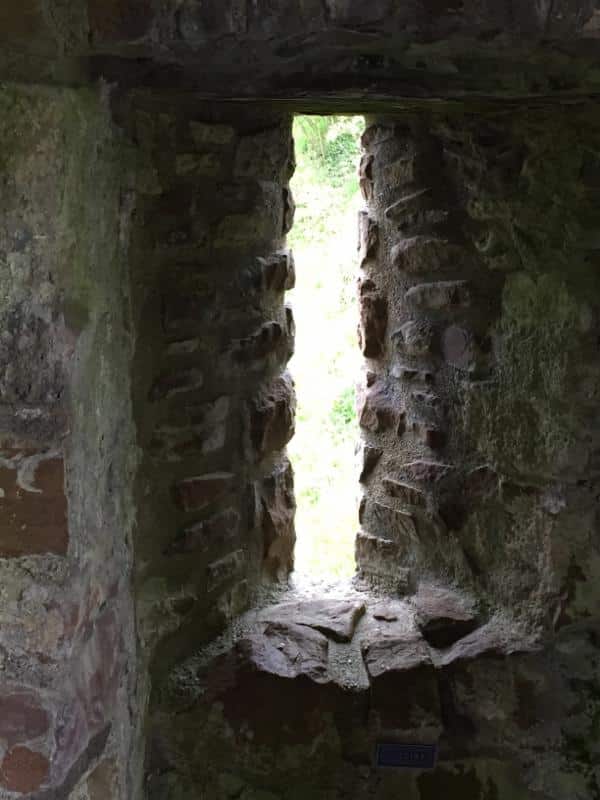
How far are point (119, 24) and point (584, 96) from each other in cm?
60

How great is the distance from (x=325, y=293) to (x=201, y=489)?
189cm

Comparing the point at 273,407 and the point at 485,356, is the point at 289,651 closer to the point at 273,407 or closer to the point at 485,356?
the point at 273,407

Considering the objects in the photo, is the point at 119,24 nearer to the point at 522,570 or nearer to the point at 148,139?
the point at 148,139

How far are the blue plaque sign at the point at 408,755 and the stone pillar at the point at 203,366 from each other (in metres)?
0.35

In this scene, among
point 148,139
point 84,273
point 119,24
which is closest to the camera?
point 119,24

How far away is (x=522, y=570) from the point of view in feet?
4.98

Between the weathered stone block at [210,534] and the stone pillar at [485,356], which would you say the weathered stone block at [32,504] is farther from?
the stone pillar at [485,356]

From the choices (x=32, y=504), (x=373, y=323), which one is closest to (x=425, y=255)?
(x=373, y=323)

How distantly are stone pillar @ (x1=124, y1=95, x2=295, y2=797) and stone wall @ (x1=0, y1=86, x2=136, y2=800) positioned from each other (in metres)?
0.10

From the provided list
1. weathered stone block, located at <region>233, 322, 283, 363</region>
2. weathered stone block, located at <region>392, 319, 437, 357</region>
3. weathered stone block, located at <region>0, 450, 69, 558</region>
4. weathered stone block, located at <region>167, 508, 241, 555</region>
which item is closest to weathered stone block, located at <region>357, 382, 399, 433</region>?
weathered stone block, located at <region>392, 319, 437, 357</region>

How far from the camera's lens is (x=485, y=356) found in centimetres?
151

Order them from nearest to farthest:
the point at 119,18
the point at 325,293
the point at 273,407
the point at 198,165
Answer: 1. the point at 119,18
2. the point at 198,165
3. the point at 273,407
4. the point at 325,293

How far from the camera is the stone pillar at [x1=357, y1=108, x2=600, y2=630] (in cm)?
138

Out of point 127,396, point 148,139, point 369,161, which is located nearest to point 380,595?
point 127,396
